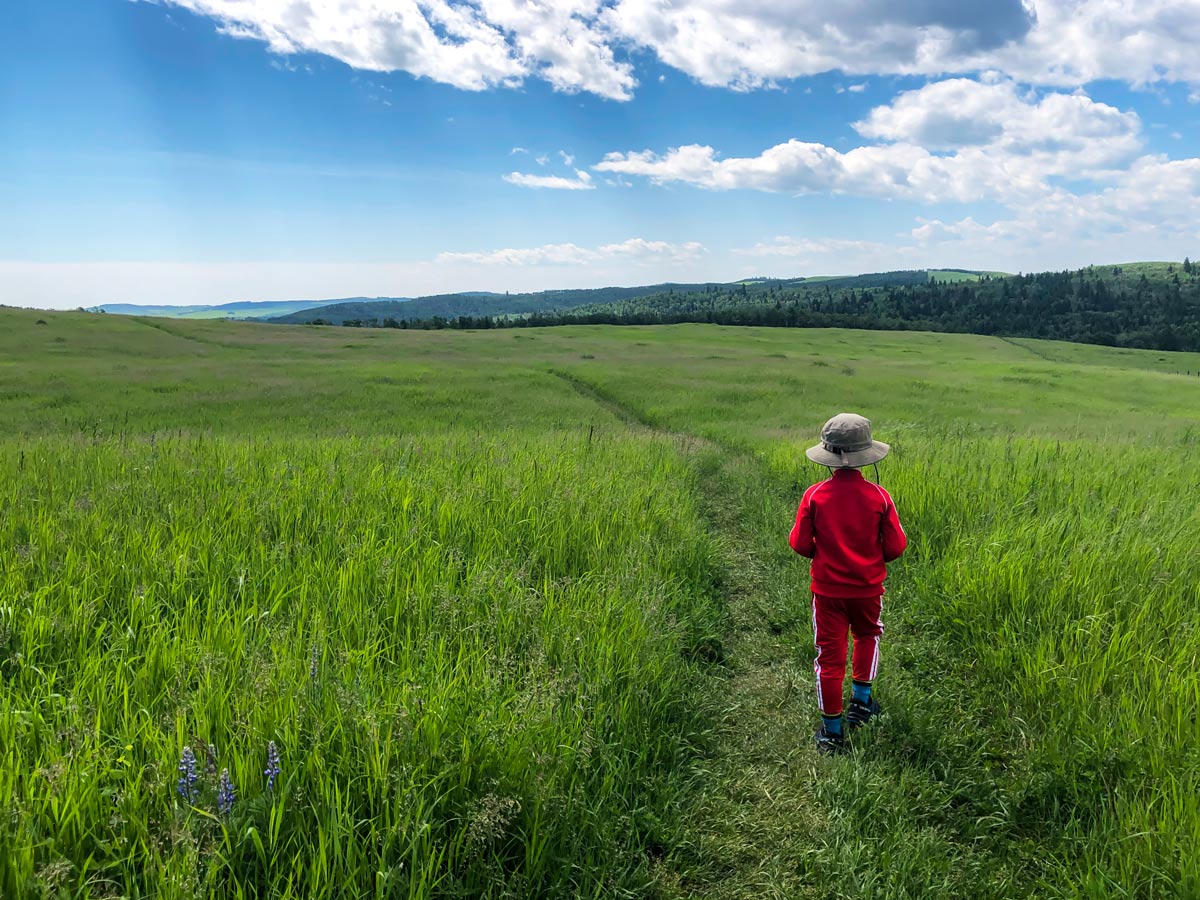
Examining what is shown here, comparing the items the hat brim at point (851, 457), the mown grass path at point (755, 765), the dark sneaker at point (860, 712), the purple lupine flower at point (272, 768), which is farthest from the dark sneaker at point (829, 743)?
the purple lupine flower at point (272, 768)

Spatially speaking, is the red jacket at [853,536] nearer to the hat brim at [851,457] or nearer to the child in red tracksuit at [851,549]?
the child in red tracksuit at [851,549]

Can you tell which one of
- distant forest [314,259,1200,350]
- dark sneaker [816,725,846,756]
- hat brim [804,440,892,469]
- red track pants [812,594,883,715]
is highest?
distant forest [314,259,1200,350]

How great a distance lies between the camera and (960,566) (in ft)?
18.9

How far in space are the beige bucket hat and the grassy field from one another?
178 centimetres

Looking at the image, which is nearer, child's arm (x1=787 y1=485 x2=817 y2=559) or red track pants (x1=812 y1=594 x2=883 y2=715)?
red track pants (x1=812 y1=594 x2=883 y2=715)

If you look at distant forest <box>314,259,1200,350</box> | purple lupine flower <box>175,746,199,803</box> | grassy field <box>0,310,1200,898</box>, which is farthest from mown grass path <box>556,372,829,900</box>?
distant forest <box>314,259,1200,350</box>

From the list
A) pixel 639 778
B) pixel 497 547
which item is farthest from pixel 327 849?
pixel 497 547

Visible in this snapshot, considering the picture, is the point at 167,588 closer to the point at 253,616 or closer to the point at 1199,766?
the point at 253,616

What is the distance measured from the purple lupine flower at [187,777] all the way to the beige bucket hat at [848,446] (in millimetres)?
3760

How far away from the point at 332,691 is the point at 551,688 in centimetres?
112

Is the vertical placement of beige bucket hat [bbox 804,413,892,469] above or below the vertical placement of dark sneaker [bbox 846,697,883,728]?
above

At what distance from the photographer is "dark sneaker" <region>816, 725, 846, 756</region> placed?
156 inches

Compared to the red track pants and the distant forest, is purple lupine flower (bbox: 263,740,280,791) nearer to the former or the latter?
the red track pants

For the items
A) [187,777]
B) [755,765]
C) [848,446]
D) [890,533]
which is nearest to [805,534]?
[890,533]
